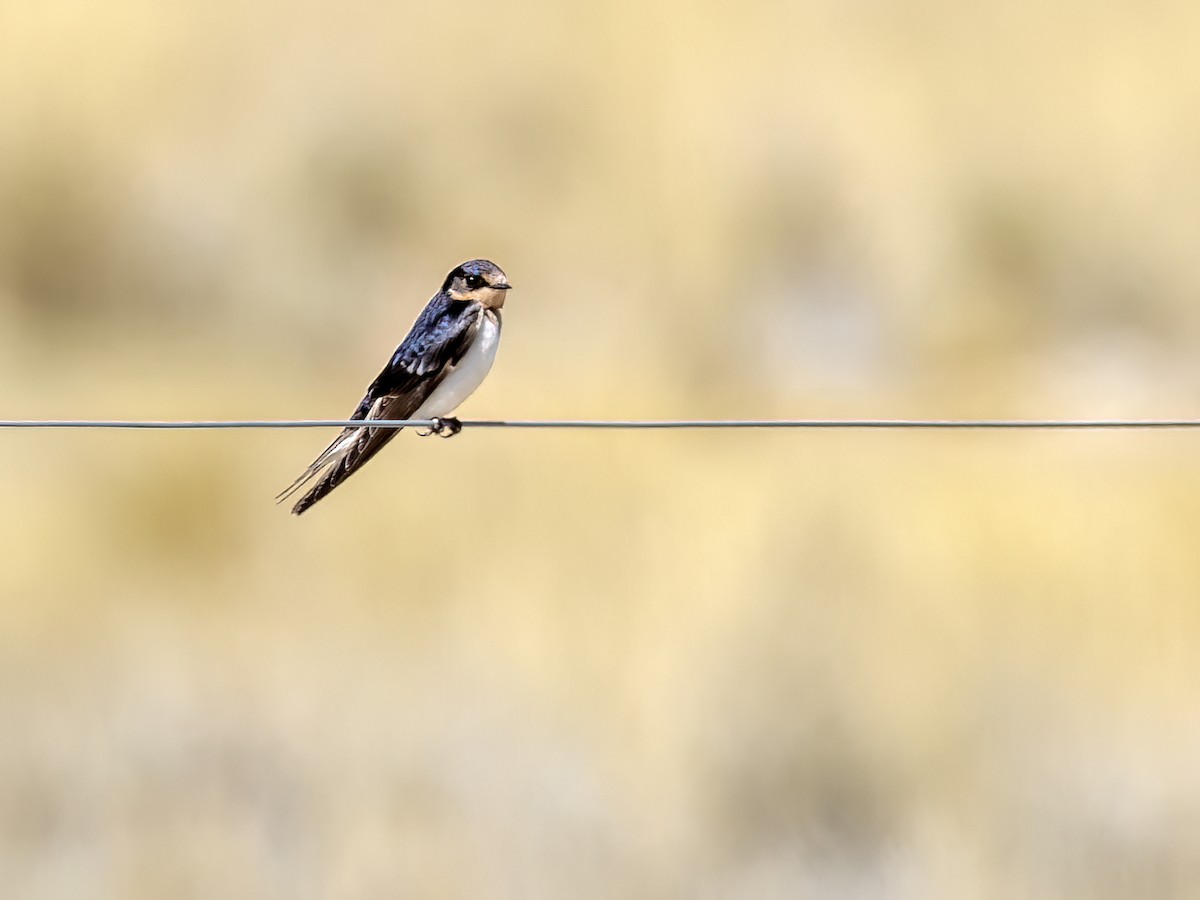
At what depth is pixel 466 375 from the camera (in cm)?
589

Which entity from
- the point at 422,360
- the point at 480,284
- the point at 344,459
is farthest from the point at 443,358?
the point at 344,459

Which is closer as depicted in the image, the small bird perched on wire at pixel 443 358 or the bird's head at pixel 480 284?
the small bird perched on wire at pixel 443 358

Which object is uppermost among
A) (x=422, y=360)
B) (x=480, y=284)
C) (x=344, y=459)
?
(x=480, y=284)

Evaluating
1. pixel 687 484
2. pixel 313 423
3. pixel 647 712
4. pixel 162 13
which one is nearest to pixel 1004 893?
pixel 647 712

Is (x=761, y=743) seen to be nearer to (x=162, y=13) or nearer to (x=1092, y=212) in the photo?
(x=1092, y=212)

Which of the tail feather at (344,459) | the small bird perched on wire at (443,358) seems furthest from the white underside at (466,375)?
the tail feather at (344,459)

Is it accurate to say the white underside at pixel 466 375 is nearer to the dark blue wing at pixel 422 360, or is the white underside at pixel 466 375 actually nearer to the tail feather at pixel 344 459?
the dark blue wing at pixel 422 360

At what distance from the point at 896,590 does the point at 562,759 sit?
274 centimetres

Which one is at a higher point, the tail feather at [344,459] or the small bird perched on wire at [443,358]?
the small bird perched on wire at [443,358]

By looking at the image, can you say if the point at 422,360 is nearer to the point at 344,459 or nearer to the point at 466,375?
the point at 466,375

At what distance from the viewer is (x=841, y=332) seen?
19406 millimetres

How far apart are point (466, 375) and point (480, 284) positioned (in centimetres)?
33

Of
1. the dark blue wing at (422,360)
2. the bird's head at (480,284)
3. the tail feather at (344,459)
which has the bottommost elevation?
the tail feather at (344,459)

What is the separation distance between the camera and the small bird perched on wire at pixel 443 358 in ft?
19.3
